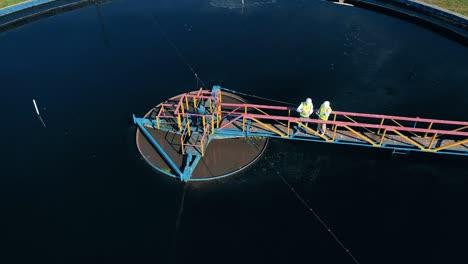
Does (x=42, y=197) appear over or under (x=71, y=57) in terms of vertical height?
under

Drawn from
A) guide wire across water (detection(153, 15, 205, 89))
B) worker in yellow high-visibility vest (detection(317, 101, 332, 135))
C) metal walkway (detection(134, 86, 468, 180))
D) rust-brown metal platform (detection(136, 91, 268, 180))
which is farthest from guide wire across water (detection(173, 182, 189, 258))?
guide wire across water (detection(153, 15, 205, 89))

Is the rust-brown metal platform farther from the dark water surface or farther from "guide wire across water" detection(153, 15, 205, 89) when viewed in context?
"guide wire across water" detection(153, 15, 205, 89)

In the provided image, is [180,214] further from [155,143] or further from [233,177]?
[155,143]

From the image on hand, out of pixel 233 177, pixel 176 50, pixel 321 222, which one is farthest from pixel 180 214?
pixel 176 50

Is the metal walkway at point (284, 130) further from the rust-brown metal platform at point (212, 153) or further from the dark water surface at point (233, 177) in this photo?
the dark water surface at point (233, 177)

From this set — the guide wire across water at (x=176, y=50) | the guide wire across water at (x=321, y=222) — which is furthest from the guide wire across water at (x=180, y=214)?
the guide wire across water at (x=176, y=50)

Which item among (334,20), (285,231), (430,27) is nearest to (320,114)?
(285,231)

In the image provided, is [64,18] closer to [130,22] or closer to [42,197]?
[130,22]

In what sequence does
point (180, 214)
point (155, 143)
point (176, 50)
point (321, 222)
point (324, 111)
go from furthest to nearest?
point (176, 50)
point (155, 143)
point (324, 111)
point (180, 214)
point (321, 222)
